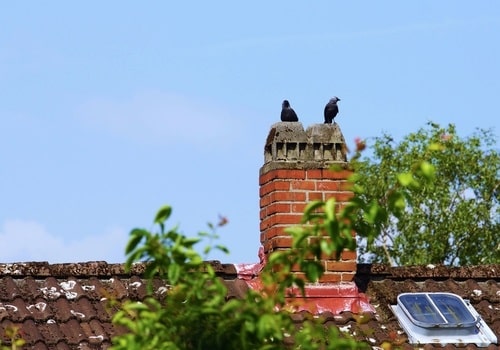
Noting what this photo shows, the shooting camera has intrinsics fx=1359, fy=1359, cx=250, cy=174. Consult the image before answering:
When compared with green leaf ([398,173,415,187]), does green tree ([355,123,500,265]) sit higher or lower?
higher

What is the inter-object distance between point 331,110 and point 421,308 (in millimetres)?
1946

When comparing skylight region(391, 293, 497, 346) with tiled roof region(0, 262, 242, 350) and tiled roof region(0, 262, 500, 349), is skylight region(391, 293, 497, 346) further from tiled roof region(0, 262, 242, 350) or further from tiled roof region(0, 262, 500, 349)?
tiled roof region(0, 262, 242, 350)

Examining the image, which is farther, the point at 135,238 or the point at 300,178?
the point at 300,178

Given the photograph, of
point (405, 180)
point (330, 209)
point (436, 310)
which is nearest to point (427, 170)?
point (405, 180)

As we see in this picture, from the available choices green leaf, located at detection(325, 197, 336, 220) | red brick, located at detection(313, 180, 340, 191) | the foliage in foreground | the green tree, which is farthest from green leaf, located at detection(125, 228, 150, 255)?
the green tree

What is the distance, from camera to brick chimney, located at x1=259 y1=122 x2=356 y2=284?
11.4 meters

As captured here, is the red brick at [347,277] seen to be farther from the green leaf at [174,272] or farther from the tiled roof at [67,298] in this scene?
the green leaf at [174,272]

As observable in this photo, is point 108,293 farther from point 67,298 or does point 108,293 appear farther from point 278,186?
point 278,186

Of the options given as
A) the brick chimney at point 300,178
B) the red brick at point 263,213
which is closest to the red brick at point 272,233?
the brick chimney at point 300,178

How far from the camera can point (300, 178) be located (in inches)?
453

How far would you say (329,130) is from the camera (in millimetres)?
11625

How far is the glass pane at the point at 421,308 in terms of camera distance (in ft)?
36.2

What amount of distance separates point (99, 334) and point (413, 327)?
2622 millimetres

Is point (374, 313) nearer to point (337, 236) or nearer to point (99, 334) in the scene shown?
point (99, 334)
